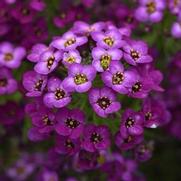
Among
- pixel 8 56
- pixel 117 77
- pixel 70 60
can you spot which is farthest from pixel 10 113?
pixel 117 77

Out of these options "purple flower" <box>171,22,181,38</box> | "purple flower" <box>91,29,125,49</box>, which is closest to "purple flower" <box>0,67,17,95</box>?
"purple flower" <box>91,29,125,49</box>

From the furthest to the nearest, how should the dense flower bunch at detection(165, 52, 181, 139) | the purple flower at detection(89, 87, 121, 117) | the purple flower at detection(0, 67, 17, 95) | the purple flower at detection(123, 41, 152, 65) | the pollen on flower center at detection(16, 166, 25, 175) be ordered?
the pollen on flower center at detection(16, 166, 25, 175) → the dense flower bunch at detection(165, 52, 181, 139) → the purple flower at detection(0, 67, 17, 95) → the purple flower at detection(123, 41, 152, 65) → the purple flower at detection(89, 87, 121, 117)

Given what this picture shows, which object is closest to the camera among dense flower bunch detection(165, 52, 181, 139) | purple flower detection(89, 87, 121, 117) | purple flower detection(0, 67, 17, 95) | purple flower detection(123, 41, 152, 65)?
purple flower detection(89, 87, 121, 117)

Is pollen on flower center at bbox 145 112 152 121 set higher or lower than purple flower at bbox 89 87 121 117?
lower

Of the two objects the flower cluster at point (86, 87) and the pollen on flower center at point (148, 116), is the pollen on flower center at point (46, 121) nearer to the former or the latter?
the flower cluster at point (86, 87)

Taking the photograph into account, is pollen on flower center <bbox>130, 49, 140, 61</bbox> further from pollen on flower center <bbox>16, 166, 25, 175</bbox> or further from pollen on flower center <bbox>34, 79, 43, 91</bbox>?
pollen on flower center <bbox>16, 166, 25, 175</bbox>

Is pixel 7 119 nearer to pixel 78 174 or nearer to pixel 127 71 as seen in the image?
pixel 78 174

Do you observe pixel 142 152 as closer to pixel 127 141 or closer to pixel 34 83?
pixel 127 141
